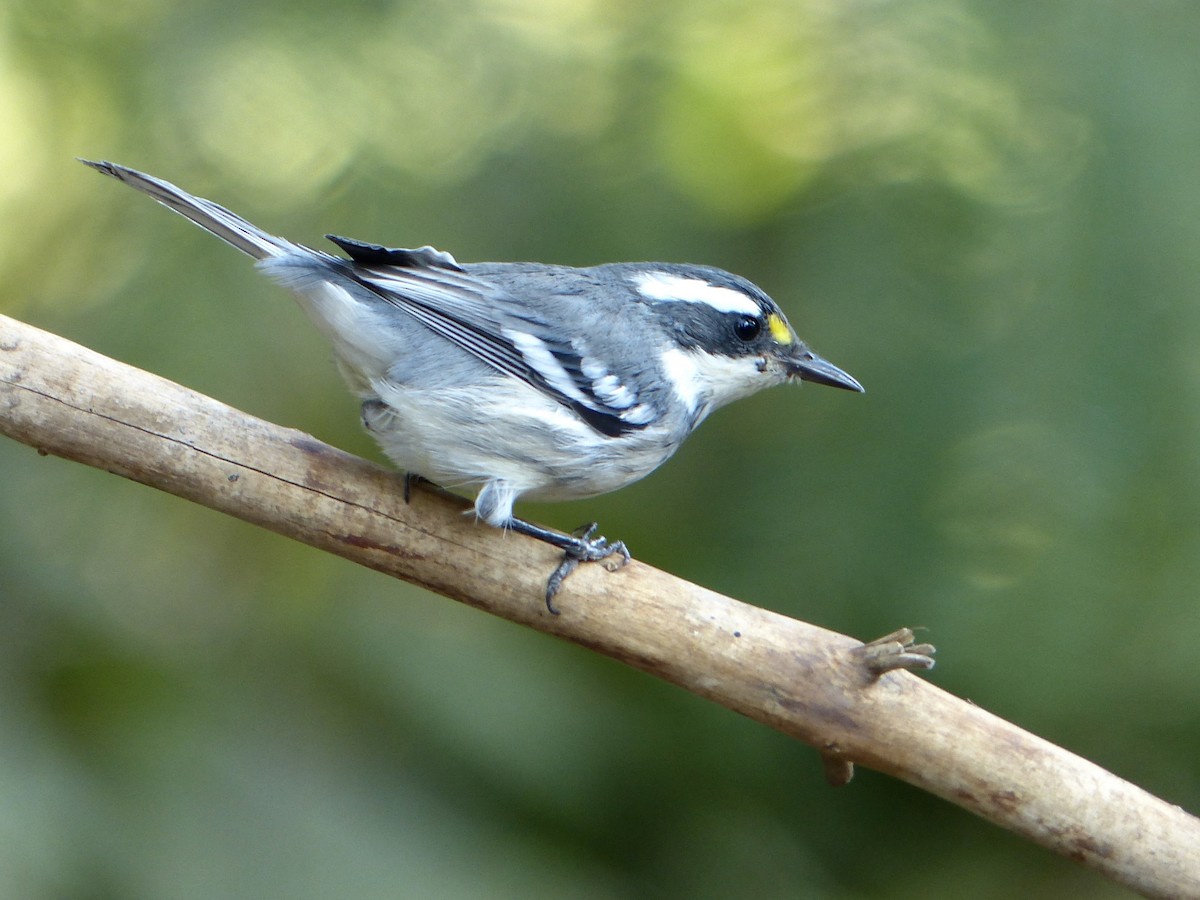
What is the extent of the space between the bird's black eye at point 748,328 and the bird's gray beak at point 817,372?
0.11 metres

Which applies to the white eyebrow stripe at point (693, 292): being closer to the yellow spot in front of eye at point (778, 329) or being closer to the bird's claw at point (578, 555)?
the yellow spot in front of eye at point (778, 329)

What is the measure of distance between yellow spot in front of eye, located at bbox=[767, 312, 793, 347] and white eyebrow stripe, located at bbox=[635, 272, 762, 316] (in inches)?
1.5

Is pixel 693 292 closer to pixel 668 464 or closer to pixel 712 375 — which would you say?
pixel 712 375

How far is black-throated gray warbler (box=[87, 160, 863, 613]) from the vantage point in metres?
2.34

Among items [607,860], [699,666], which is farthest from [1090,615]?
[607,860]

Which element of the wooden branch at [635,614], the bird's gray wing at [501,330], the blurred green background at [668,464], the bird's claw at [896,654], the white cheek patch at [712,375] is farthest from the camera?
the white cheek patch at [712,375]

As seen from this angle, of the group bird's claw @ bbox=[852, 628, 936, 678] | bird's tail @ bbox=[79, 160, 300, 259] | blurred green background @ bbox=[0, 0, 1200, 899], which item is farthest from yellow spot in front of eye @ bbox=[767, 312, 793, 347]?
bird's tail @ bbox=[79, 160, 300, 259]

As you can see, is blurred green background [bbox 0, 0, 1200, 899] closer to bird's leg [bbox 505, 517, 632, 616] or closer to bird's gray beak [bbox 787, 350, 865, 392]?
bird's gray beak [bbox 787, 350, 865, 392]

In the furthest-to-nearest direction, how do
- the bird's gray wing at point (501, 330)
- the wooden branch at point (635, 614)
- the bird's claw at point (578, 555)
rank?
the bird's gray wing at point (501, 330), the bird's claw at point (578, 555), the wooden branch at point (635, 614)

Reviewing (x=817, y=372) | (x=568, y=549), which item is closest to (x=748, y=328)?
(x=817, y=372)

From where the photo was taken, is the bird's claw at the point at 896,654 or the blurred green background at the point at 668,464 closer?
the bird's claw at the point at 896,654

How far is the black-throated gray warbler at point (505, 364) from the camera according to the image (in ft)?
7.69

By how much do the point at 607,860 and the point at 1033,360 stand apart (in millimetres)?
1697

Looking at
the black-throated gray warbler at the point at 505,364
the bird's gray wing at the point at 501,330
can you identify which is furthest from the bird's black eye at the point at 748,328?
the bird's gray wing at the point at 501,330
